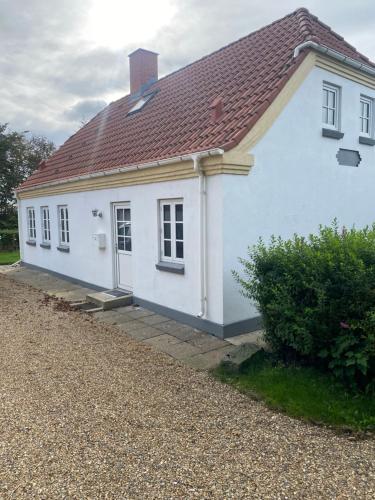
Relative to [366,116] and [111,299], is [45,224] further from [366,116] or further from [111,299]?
[366,116]

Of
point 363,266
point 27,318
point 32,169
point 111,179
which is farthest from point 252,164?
point 32,169

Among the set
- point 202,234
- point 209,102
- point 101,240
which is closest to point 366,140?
point 209,102

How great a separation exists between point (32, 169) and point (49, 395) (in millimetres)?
31567

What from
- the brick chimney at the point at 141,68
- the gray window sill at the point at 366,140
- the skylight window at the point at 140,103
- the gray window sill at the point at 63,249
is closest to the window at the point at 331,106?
the gray window sill at the point at 366,140

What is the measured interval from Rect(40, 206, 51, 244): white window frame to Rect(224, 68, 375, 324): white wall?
9252 mm

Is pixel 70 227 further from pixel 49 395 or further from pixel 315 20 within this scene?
pixel 315 20

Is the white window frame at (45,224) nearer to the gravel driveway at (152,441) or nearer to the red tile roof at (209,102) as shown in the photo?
the red tile roof at (209,102)

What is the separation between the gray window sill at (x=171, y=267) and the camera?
7536 millimetres

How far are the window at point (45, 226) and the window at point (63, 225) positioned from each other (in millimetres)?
1085

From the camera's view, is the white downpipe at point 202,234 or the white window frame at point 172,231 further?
the white window frame at point 172,231

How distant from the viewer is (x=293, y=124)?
762cm

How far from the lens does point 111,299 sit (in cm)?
916

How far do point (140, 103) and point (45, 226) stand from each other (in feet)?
Answer: 18.8

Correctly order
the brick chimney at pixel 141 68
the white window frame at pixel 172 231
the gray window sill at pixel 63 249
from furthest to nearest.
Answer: the brick chimney at pixel 141 68, the gray window sill at pixel 63 249, the white window frame at pixel 172 231
